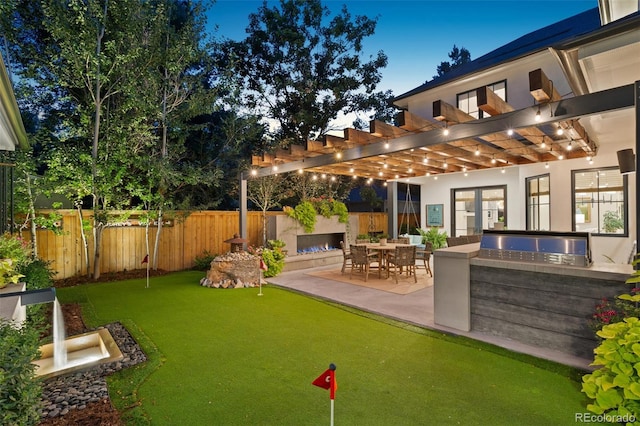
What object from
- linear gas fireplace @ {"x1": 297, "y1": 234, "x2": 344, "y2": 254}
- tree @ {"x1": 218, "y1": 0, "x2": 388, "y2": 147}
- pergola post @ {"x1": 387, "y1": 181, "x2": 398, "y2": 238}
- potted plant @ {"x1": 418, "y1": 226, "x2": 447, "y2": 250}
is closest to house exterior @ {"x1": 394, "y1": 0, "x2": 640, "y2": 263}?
potted plant @ {"x1": 418, "y1": 226, "x2": 447, "y2": 250}

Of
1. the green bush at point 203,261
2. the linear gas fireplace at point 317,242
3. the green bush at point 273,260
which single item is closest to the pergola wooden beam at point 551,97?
Result: the green bush at point 273,260

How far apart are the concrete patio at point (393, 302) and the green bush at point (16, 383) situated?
4.46 metres

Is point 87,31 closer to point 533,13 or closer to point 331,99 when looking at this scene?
point 331,99

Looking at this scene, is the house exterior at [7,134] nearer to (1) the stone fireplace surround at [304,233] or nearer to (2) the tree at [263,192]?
(2) the tree at [263,192]

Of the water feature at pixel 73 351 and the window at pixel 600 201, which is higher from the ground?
the window at pixel 600 201

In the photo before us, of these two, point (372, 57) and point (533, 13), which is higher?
point (533, 13)

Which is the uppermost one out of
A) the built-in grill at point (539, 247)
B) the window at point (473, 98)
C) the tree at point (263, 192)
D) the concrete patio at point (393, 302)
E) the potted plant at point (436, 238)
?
the window at point (473, 98)

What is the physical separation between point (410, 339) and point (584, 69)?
403cm

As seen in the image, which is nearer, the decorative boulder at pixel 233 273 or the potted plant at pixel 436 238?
the decorative boulder at pixel 233 273

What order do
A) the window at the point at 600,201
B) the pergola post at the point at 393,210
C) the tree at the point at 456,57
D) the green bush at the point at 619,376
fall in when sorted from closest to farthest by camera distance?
the green bush at the point at 619,376, the window at the point at 600,201, the pergola post at the point at 393,210, the tree at the point at 456,57

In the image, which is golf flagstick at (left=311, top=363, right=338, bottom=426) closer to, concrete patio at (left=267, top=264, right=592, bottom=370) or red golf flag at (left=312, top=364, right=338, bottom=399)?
red golf flag at (left=312, top=364, right=338, bottom=399)

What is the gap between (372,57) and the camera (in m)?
15.7

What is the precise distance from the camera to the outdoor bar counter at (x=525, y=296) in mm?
3688

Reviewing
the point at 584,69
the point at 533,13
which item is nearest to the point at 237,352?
the point at 584,69
